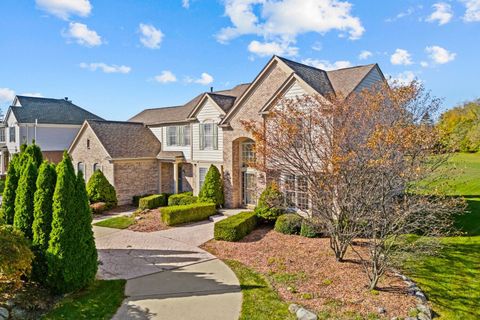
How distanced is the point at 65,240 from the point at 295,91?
13.0m

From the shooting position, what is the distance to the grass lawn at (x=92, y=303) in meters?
7.70

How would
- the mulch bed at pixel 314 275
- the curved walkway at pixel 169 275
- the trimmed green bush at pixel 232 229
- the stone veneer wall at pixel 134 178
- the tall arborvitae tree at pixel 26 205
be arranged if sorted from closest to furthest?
the curved walkway at pixel 169 275 < the mulch bed at pixel 314 275 < the tall arborvitae tree at pixel 26 205 < the trimmed green bush at pixel 232 229 < the stone veneer wall at pixel 134 178

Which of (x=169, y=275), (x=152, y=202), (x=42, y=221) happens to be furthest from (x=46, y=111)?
(x=169, y=275)

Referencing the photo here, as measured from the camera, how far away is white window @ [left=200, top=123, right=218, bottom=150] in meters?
21.8

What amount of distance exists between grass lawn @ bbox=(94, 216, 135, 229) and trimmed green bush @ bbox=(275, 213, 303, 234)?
9056 mm

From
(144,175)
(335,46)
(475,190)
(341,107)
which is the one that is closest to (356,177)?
(341,107)

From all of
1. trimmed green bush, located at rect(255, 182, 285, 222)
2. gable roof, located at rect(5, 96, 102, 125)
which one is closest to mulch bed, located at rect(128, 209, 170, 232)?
trimmed green bush, located at rect(255, 182, 285, 222)

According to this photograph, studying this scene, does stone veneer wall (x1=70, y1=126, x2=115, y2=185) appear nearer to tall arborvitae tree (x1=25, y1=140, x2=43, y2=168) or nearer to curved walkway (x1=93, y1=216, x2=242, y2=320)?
curved walkway (x1=93, y1=216, x2=242, y2=320)

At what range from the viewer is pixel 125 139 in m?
25.5

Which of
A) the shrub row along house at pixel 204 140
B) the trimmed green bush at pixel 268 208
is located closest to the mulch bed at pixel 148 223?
the shrub row along house at pixel 204 140

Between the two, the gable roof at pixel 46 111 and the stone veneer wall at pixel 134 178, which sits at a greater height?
the gable roof at pixel 46 111

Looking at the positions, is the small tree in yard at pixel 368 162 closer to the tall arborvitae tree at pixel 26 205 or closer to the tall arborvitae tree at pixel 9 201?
the tall arborvitae tree at pixel 26 205

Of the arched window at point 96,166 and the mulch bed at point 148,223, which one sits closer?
the mulch bed at point 148,223

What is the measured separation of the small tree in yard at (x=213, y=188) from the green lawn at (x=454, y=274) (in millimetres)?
12082
